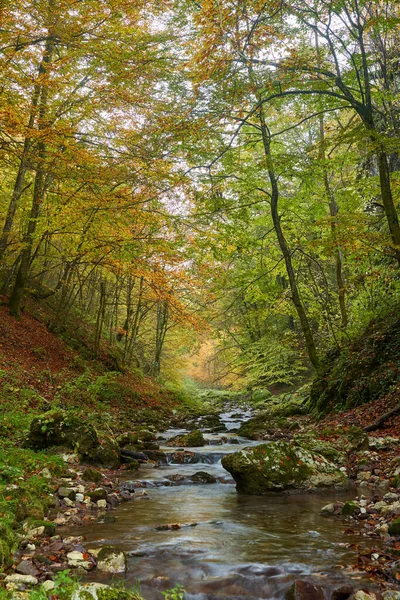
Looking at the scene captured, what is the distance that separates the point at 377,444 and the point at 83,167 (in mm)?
8777

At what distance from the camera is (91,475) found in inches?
266

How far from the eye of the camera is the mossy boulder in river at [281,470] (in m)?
6.75

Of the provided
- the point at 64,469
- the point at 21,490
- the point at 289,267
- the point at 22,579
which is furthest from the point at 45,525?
the point at 289,267

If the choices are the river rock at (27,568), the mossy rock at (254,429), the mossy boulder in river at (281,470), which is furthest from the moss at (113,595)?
the mossy rock at (254,429)

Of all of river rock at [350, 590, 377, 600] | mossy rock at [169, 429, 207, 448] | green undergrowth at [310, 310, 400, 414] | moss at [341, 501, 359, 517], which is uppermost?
green undergrowth at [310, 310, 400, 414]

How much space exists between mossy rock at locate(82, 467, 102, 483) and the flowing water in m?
0.80

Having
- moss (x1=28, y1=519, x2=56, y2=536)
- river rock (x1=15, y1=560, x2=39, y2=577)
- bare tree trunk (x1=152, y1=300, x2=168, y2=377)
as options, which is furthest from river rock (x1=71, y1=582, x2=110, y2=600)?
bare tree trunk (x1=152, y1=300, x2=168, y2=377)

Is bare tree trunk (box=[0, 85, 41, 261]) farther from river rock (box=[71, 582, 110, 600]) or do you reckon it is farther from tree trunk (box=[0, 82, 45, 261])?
Answer: river rock (box=[71, 582, 110, 600])

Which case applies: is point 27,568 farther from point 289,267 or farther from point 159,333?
point 159,333

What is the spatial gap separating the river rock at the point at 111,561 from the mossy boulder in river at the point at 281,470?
10.6ft

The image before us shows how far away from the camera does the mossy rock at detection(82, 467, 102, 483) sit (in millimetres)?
6707

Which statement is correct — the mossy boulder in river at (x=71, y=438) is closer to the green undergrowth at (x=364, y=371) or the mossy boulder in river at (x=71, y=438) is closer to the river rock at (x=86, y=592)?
the river rock at (x=86, y=592)

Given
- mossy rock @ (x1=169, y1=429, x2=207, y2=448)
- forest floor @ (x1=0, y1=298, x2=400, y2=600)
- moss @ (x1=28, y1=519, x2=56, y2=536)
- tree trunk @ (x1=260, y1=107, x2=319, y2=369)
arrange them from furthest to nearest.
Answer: tree trunk @ (x1=260, y1=107, x2=319, y2=369) → mossy rock @ (x1=169, y1=429, x2=207, y2=448) → moss @ (x1=28, y1=519, x2=56, y2=536) → forest floor @ (x1=0, y1=298, x2=400, y2=600)

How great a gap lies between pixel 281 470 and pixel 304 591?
11.4 ft
